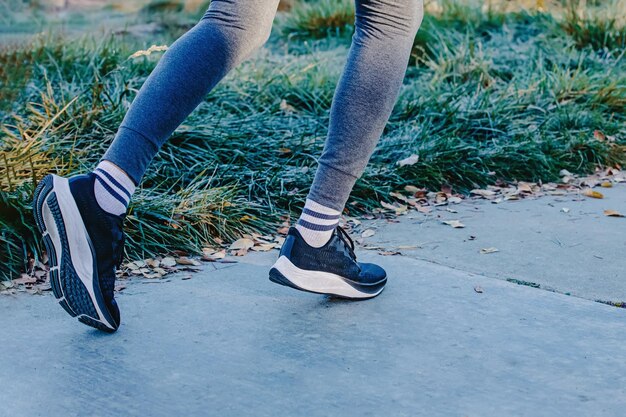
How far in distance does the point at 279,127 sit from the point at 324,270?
80.6 inches

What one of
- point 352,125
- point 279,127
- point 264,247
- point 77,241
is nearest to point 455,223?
point 264,247

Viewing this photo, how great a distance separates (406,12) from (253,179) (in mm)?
1473

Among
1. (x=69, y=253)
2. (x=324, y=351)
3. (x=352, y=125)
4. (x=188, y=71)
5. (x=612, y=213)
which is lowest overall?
(x=612, y=213)

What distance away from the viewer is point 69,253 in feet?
6.40

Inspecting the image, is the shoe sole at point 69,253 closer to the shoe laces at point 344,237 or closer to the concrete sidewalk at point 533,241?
the shoe laces at point 344,237

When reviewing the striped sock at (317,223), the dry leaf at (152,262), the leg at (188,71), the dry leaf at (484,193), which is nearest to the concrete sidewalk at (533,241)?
the dry leaf at (484,193)

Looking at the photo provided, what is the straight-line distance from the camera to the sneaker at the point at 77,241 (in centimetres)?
194

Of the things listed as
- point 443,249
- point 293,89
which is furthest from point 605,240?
point 293,89

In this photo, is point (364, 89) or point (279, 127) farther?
point (279, 127)

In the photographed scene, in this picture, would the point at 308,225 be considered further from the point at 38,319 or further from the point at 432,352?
the point at 38,319

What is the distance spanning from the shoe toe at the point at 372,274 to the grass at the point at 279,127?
709 millimetres

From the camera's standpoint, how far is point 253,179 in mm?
3447

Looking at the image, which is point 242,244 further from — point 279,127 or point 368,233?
point 279,127

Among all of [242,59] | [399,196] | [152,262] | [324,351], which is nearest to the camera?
[324,351]
